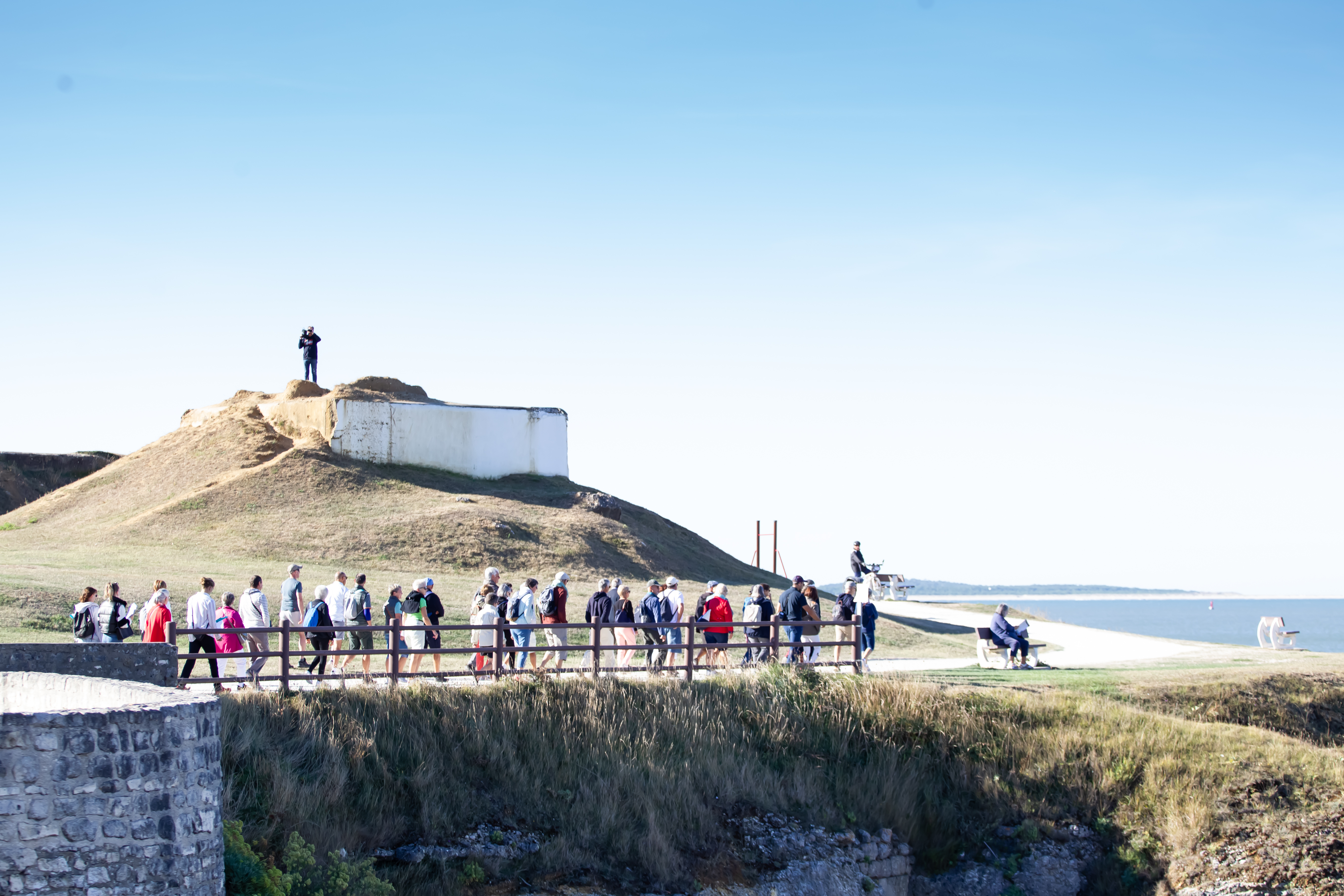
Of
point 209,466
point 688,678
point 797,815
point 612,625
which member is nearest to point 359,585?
point 612,625

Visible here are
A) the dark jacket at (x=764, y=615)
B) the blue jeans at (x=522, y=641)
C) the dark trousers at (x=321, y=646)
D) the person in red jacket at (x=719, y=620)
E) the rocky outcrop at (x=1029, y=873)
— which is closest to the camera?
the dark trousers at (x=321, y=646)

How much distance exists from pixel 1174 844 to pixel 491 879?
933 cm

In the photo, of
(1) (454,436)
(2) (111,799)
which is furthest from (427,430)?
(2) (111,799)

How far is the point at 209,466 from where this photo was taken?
4347 centimetres

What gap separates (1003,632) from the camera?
2303cm

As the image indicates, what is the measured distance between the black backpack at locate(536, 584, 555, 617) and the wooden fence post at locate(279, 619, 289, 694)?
13.4 feet

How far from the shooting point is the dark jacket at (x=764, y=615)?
1895cm

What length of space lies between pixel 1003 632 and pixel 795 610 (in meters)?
5.48

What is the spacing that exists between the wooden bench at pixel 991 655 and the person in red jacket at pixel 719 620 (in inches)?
258

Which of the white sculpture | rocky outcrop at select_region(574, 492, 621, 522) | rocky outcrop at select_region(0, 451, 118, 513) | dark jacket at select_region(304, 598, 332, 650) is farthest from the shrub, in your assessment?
rocky outcrop at select_region(0, 451, 118, 513)

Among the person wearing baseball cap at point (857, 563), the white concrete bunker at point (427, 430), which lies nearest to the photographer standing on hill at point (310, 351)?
the white concrete bunker at point (427, 430)

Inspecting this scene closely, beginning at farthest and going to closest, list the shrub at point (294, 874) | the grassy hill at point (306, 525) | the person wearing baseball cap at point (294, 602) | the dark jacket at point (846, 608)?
the grassy hill at point (306, 525), the dark jacket at point (846, 608), the person wearing baseball cap at point (294, 602), the shrub at point (294, 874)

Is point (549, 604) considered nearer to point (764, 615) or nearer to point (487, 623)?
point (487, 623)

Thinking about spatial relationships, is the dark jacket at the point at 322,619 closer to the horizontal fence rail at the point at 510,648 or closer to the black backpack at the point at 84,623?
the horizontal fence rail at the point at 510,648
